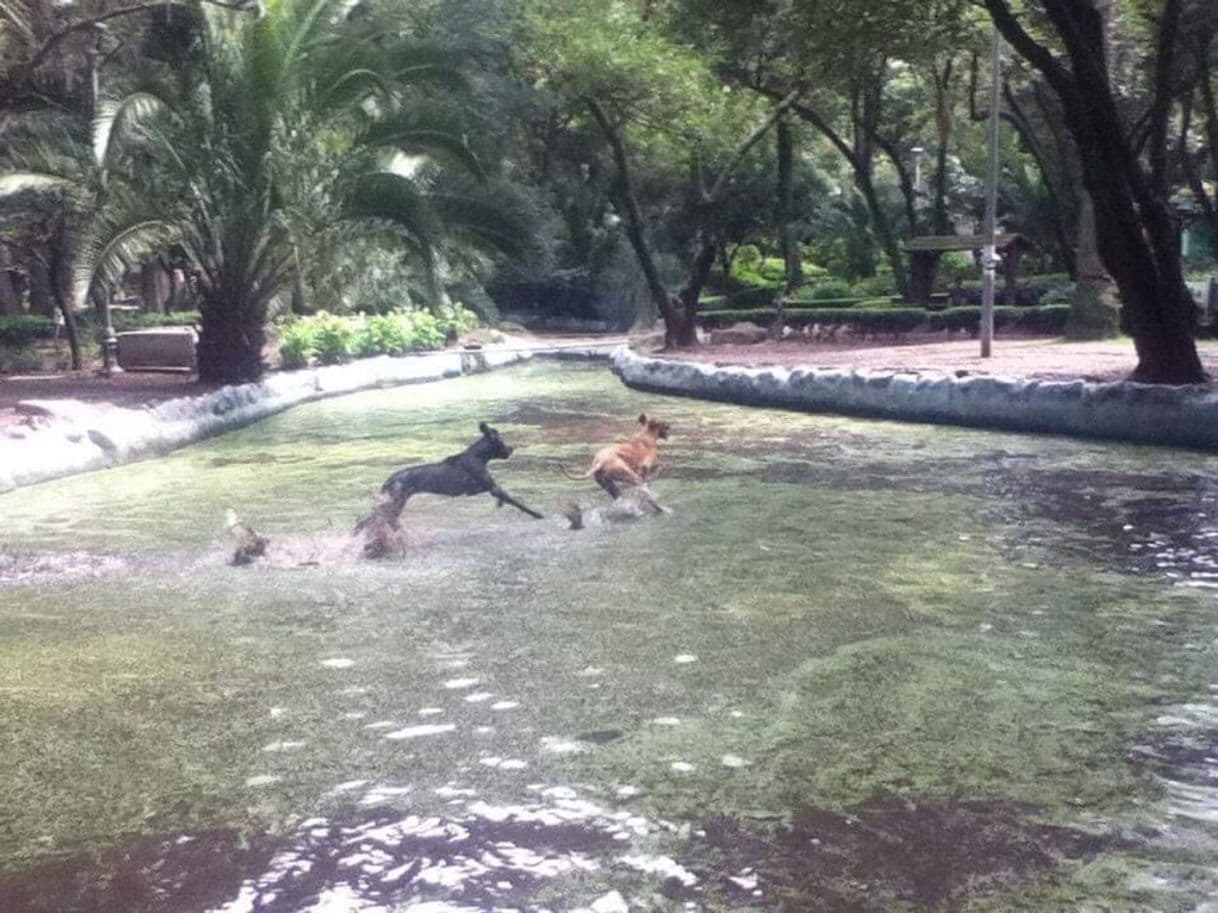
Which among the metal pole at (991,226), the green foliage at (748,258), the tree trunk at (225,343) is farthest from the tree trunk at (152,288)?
the metal pole at (991,226)

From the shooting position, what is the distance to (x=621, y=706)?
17.5 ft

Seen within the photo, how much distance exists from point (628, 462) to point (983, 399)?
6.52 m

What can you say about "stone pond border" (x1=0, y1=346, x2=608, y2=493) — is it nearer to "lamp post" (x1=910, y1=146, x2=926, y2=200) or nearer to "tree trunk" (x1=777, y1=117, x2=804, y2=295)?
"tree trunk" (x1=777, y1=117, x2=804, y2=295)

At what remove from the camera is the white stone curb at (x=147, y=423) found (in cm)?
1189

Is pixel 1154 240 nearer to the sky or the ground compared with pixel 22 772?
nearer to the sky

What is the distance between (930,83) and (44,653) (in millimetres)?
30421

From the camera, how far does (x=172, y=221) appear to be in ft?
59.1

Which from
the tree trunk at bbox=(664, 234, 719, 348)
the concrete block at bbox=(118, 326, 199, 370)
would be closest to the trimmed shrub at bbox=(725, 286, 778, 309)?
the tree trunk at bbox=(664, 234, 719, 348)

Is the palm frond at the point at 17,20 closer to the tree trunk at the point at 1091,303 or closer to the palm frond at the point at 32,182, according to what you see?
the palm frond at the point at 32,182

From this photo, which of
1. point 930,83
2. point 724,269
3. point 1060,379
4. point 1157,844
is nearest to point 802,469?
point 1060,379

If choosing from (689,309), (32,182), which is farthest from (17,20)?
(689,309)

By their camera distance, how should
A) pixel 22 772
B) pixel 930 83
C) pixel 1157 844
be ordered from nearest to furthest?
pixel 1157 844, pixel 22 772, pixel 930 83

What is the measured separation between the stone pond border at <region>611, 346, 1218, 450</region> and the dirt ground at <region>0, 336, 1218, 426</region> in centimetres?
68

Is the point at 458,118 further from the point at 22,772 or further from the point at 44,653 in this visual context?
the point at 22,772
